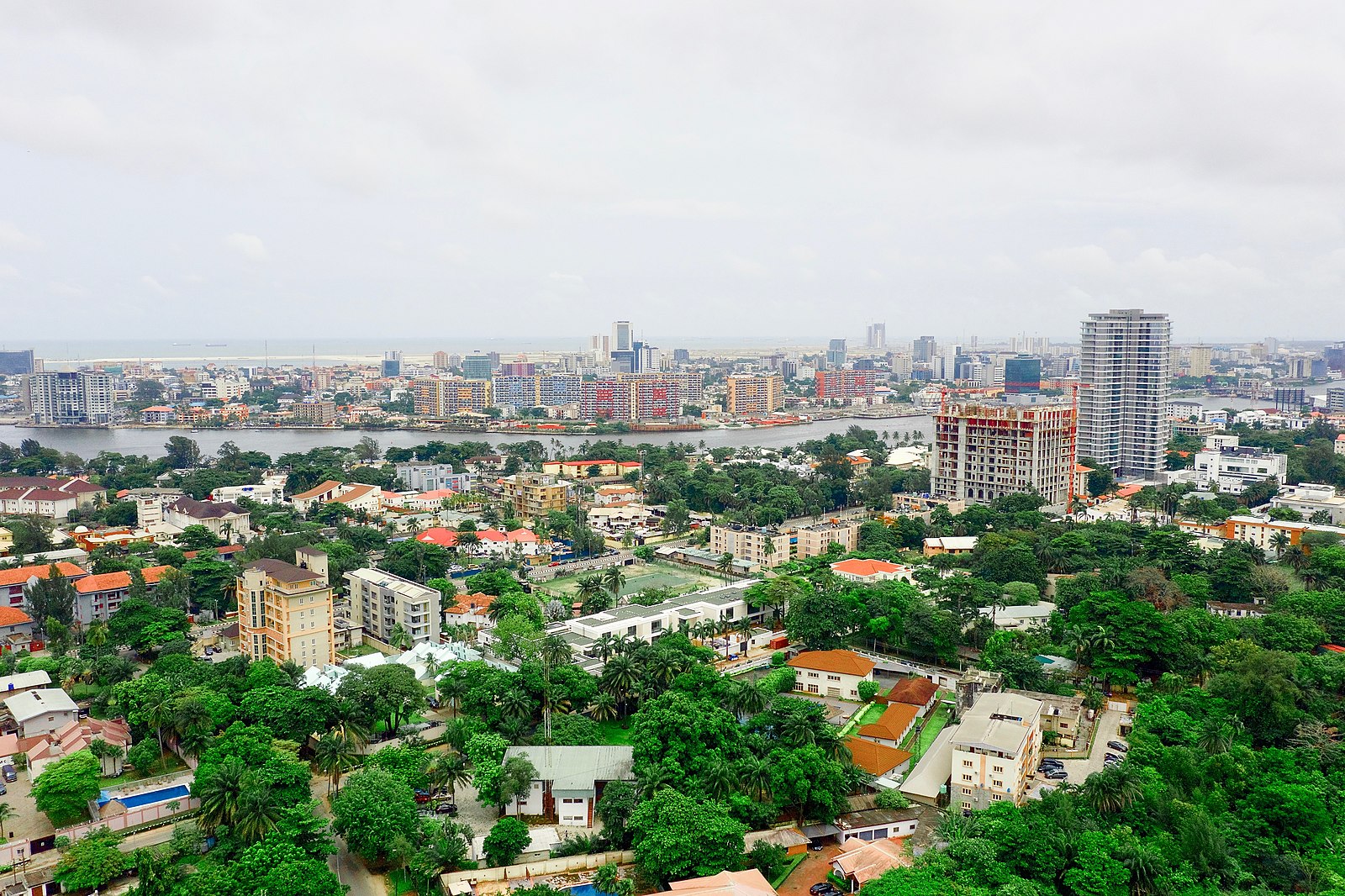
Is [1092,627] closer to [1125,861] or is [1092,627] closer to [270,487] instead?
[1125,861]

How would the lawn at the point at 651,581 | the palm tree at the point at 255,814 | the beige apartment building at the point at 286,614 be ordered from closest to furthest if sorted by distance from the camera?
the palm tree at the point at 255,814, the beige apartment building at the point at 286,614, the lawn at the point at 651,581

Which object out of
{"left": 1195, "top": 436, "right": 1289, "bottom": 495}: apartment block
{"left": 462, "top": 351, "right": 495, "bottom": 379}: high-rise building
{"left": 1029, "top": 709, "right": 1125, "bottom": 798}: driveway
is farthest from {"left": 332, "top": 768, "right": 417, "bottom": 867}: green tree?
{"left": 462, "top": 351, "right": 495, "bottom": 379}: high-rise building

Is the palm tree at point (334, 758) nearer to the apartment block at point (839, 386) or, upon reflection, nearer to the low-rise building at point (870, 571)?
the low-rise building at point (870, 571)

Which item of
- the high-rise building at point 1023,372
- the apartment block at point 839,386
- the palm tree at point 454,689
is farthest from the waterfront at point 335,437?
the palm tree at point 454,689

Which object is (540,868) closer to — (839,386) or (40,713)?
(40,713)

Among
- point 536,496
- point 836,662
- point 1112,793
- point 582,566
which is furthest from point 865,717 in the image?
point 536,496

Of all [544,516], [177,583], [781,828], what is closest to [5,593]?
[177,583]
